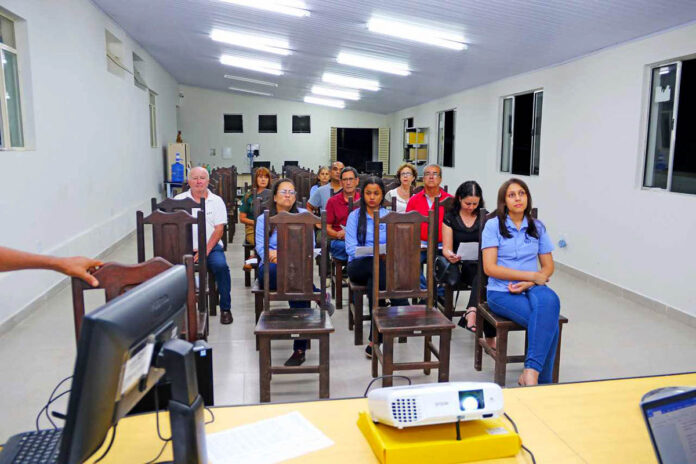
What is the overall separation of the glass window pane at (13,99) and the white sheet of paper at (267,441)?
399 centimetres

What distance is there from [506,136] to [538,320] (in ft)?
18.6

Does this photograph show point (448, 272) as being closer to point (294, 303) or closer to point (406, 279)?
point (406, 279)

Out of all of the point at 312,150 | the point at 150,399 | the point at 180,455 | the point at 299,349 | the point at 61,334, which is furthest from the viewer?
the point at 312,150

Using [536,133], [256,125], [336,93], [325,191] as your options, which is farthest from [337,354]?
[256,125]

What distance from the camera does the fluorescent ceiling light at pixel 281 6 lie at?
534cm

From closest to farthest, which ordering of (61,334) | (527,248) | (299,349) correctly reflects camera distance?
1. (527,248)
2. (299,349)
3. (61,334)

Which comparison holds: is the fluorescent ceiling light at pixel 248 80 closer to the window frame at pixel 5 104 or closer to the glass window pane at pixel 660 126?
the window frame at pixel 5 104

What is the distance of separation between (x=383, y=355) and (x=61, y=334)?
2449 millimetres

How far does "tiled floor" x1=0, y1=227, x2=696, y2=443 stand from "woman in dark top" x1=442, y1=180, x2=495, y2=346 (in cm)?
41

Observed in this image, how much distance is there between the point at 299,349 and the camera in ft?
10.8

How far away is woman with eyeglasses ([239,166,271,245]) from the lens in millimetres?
5390

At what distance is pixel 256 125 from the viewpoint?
15930mm

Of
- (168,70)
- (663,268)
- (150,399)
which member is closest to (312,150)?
(168,70)

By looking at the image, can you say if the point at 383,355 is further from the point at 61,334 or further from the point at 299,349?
the point at 61,334
